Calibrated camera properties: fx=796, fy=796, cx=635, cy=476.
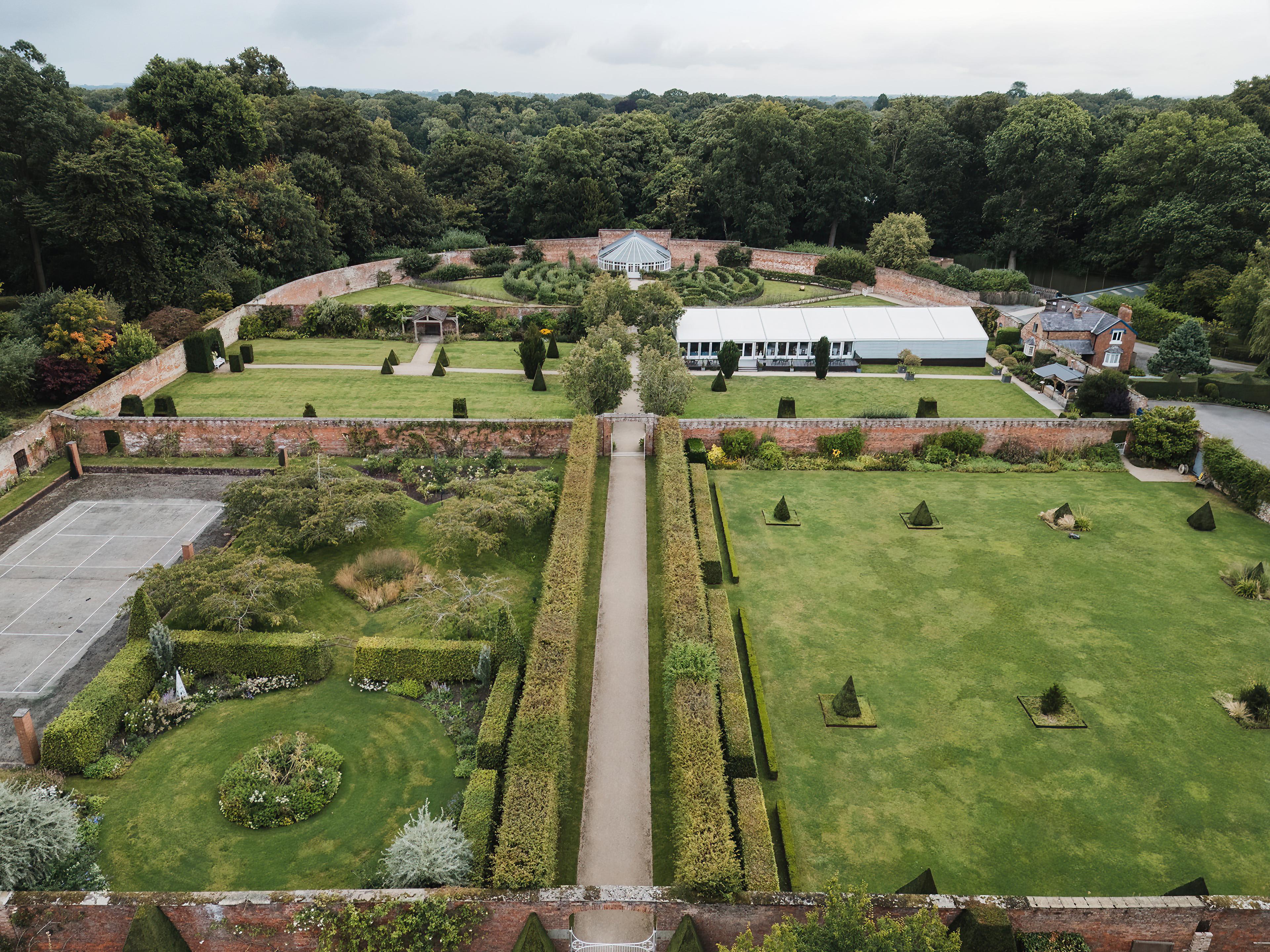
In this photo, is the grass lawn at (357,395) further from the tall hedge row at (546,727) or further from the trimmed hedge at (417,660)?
the trimmed hedge at (417,660)

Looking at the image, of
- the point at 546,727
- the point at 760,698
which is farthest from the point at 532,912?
the point at 760,698

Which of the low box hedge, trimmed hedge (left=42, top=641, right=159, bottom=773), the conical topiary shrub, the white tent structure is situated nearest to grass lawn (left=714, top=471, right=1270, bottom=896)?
the conical topiary shrub

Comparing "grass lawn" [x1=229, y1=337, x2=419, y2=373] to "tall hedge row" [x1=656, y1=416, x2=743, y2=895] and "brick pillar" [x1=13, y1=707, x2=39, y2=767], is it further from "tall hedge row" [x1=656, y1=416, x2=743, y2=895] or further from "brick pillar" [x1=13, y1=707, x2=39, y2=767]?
"brick pillar" [x1=13, y1=707, x2=39, y2=767]

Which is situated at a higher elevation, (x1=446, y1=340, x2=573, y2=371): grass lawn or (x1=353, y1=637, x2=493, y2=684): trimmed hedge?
(x1=446, y1=340, x2=573, y2=371): grass lawn

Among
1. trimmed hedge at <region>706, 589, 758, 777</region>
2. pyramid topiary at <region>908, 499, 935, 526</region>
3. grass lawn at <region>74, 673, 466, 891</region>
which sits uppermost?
pyramid topiary at <region>908, 499, 935, 526</region>

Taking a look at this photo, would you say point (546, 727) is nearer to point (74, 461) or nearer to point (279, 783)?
point (279, 783)
